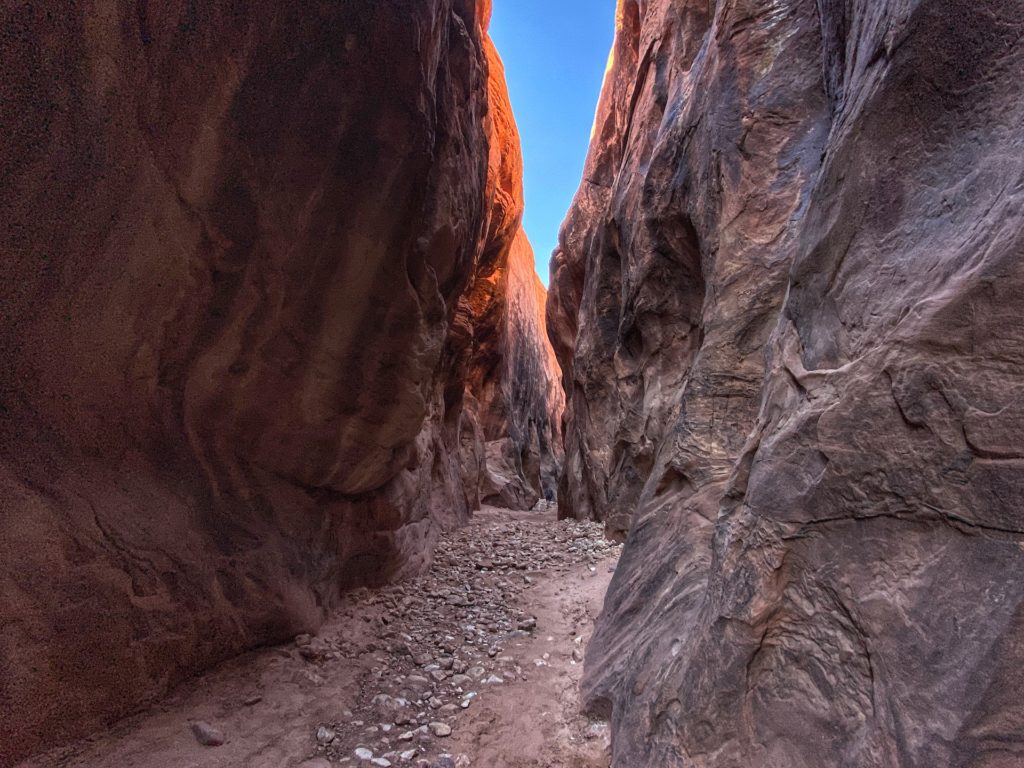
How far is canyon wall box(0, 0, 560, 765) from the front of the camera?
2.95 metres

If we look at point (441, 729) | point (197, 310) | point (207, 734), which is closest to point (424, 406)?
point (197, 310)

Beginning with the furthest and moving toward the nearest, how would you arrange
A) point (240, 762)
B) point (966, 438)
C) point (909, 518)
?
point (240, 762)
point (909, 518)
point (966, 438)

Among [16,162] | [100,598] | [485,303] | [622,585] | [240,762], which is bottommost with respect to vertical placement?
[240,762]

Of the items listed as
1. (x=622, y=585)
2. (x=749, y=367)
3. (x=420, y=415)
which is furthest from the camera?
(x=420, y=415)

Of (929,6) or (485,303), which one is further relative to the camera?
(485,303)

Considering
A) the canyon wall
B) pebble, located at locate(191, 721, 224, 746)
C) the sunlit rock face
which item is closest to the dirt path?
pebble, located at locate(191, 721, 224, 746)

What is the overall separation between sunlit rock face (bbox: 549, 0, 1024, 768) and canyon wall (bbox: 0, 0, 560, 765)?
330cm

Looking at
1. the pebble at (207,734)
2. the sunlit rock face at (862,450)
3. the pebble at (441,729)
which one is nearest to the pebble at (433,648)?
the pebble at (441,729)

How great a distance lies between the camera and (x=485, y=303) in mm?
15930

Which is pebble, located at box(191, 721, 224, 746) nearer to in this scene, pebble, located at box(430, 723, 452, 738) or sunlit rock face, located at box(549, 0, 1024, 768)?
pebble, located at box(430, 723, 452, 738)

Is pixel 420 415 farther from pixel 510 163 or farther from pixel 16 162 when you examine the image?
pixel 510 163

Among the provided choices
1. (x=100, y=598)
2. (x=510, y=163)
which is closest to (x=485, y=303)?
(x=510, y=163)

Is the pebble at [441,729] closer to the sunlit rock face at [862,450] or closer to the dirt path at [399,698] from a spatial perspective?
the dirt path at [399,698]

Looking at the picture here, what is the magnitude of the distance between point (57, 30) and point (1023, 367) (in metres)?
5.10
